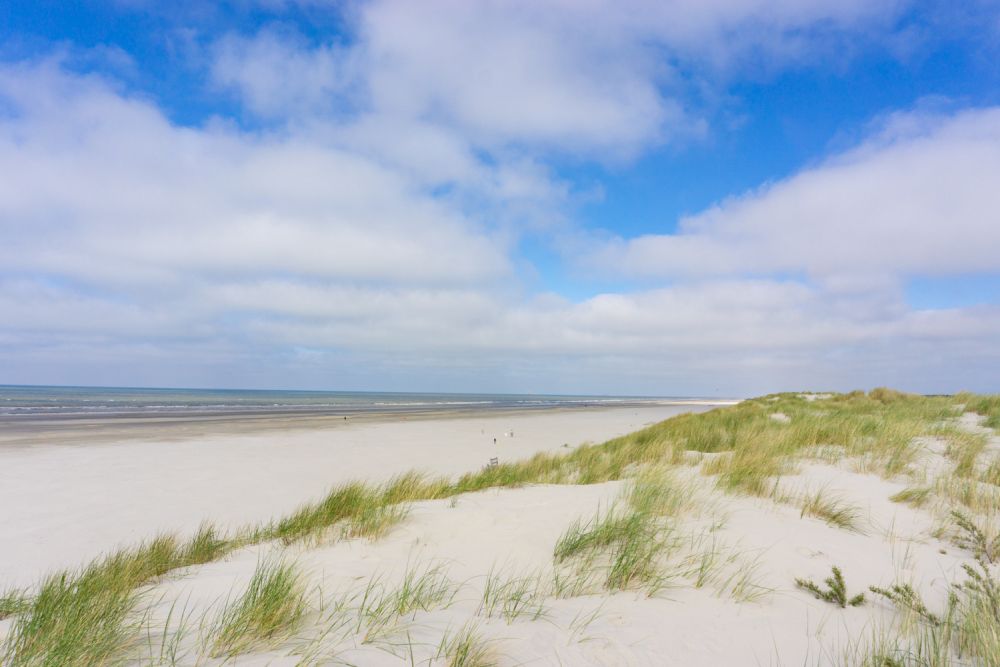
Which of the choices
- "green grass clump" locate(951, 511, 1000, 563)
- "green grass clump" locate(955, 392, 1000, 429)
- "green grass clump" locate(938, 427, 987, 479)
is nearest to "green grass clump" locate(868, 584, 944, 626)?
"green grass clump" locate(951, 511, 1000, 563)

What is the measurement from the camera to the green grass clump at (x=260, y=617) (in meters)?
2.39

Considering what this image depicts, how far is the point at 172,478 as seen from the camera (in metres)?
11.5

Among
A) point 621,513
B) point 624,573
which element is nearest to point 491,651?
point 624,573

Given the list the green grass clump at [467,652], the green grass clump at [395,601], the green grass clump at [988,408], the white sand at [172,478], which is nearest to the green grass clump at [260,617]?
the green grass clump at [395,601]

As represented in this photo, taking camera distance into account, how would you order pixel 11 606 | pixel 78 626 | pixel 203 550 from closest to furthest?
pixel 78 626 → pixel 11 606 → pixel 203 550

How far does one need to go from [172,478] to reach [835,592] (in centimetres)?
1353

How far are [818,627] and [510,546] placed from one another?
7.45ft

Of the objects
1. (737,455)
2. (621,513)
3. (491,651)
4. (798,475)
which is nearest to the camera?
(491,651)

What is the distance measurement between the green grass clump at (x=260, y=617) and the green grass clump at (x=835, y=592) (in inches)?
134

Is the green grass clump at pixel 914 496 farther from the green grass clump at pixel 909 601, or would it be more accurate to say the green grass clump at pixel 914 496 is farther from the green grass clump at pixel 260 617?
the green grass clump at pixel 260 617

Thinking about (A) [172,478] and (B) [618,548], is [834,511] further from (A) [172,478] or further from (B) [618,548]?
(A) [172,478]

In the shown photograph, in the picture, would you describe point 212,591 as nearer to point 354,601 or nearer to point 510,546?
point 354,601

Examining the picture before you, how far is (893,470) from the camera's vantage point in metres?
6.52

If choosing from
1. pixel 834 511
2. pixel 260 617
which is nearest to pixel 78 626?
Answer: pixel 260 617
